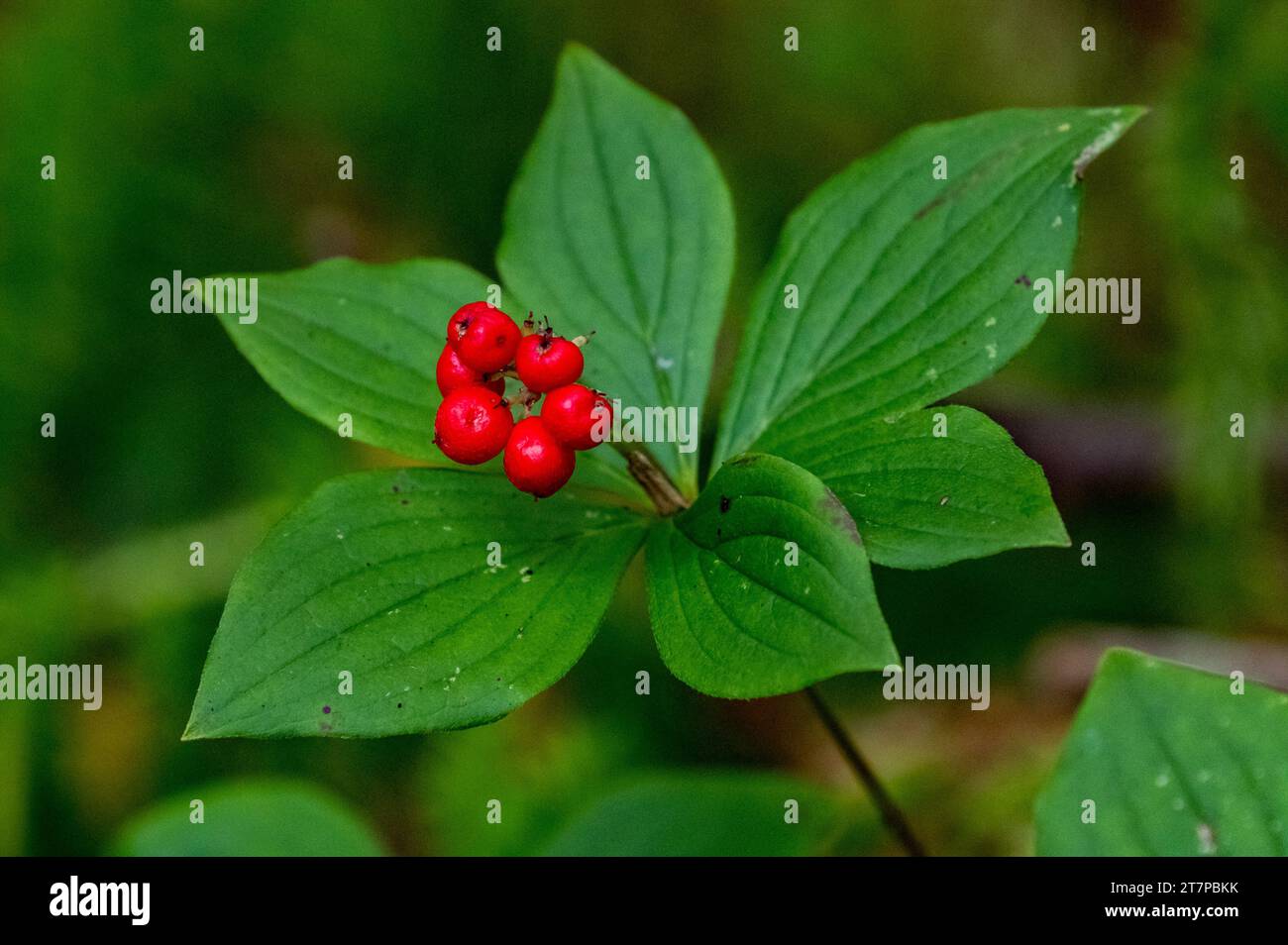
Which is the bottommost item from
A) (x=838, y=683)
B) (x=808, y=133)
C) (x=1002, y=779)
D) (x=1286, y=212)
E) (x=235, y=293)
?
(x=1002, y=779)

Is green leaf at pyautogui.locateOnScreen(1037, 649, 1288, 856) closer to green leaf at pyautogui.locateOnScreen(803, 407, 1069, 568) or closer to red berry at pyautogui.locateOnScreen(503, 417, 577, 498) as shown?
green leaf at pyautogui.locateOnScreen(803, 407, 1069, 568)

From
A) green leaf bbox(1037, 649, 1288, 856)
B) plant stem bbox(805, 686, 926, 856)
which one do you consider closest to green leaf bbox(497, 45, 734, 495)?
plant stem bbox(805, 686, 926, 856)

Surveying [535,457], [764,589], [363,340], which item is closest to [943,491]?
[764,589]

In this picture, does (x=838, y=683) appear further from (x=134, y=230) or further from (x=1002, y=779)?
(x=134, y=230)

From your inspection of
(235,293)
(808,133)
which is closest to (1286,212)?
(808,133)

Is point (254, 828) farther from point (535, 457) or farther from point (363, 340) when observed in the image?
point (535, 457)

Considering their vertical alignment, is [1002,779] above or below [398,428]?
below
